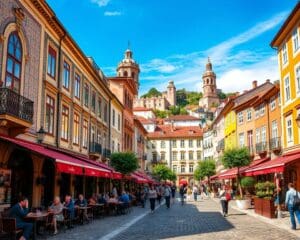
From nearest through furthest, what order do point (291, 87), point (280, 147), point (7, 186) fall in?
1. point (7, 186)
2. point (291, 87)
3. point (280, 147)

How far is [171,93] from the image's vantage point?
187 meters

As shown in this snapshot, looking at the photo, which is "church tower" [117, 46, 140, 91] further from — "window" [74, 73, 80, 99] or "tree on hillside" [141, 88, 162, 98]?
"tree on hillside" [141, 88, 162, 98]

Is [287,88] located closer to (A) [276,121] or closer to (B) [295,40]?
(B) [295,40]

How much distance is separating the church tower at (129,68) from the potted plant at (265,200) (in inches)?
2826

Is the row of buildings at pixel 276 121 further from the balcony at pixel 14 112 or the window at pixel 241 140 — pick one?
the balcony at pixel 14 112

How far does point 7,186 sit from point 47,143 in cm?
484

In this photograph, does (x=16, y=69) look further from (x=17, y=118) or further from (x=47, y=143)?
(x=47, y=143)

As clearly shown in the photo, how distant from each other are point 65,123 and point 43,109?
4213 millimetres

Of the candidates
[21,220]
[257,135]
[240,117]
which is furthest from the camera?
[240,117]

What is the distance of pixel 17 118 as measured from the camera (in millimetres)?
14758

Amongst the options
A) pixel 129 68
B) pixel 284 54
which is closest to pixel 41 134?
pixel 284 54

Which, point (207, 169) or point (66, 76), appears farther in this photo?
point (207, 169)

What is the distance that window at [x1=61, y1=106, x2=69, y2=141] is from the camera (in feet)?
78.7

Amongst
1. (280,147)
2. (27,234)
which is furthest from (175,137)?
(27,234)
